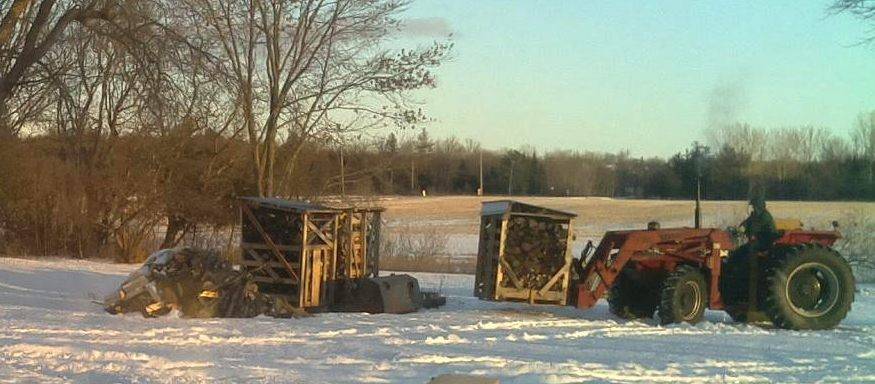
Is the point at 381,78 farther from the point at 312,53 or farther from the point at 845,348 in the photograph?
the point at 845,348

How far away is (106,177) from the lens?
3266 centimetres

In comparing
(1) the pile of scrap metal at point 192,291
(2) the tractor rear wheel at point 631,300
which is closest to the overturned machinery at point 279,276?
(1) the pile of scrap metal at point 192,291

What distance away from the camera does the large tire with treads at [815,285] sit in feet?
50.2

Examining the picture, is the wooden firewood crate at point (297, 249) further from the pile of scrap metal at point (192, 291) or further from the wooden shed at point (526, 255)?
the wooden shed at point (526, 255)

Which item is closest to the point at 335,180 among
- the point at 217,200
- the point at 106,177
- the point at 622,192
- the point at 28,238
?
the point at 217,200

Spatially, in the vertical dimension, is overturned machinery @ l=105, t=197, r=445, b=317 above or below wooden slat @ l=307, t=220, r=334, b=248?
below

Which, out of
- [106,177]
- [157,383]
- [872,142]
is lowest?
[157,383]

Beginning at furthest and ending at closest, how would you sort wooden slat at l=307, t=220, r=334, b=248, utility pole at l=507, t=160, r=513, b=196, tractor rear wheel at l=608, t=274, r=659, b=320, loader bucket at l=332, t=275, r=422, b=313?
1. utility pole at l=507, t=160, r=513, b=196
2. wooden slat at l=307, t=220, r=334, b=248
3. loader bucket at l=332, t=275, r=422, b=313
4. tractor rear wheel at l=608, t=274, r=659, b=320

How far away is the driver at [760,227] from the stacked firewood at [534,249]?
2.87 m

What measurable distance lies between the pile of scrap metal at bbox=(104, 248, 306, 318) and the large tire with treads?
7384 millimetres

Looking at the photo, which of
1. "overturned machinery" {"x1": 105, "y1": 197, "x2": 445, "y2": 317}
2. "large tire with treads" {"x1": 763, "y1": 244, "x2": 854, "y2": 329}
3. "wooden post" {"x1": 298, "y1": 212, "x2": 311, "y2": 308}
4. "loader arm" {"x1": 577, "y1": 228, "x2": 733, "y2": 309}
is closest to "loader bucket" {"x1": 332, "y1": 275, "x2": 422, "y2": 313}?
"overturned machinery" {"x1": 105, "y1": 197, "x2": 445, "y2": 317}

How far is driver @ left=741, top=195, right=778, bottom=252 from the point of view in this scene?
15.8 meters

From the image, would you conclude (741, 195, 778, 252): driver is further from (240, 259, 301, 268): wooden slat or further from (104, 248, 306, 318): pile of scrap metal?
(240, 259, 301, 268): wooden slat

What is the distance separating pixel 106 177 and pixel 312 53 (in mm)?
7787
